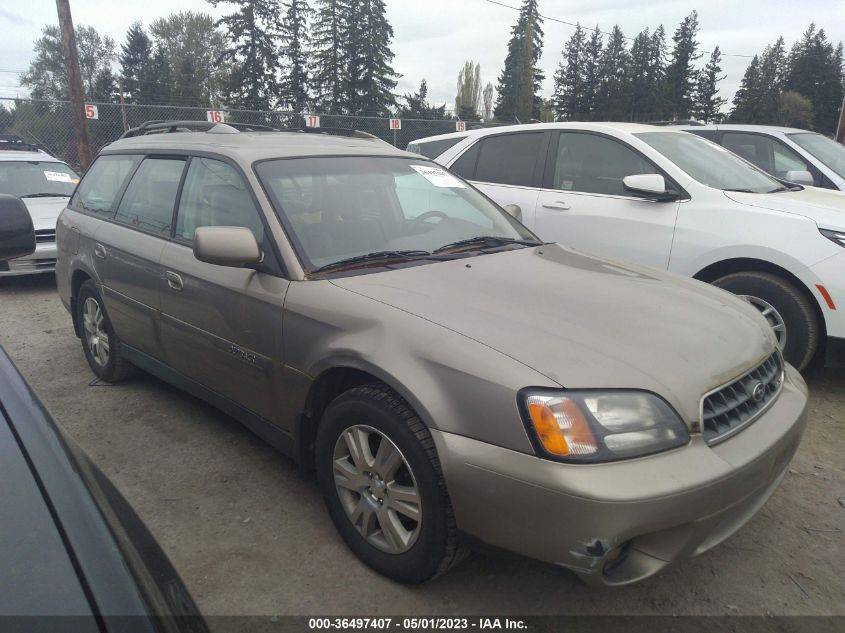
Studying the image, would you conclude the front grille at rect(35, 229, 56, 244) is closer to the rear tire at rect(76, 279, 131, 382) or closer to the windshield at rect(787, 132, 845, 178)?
the rear tire at rect(76, 279, 131, 382)

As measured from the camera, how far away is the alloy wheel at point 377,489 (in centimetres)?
212

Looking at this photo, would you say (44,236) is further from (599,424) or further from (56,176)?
(599,424)

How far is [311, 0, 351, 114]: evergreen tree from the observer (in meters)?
45.4

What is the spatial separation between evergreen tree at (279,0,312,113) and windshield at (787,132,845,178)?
41917 mm

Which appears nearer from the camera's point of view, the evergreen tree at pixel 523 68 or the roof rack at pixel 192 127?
the roof rack at pixel 192 127

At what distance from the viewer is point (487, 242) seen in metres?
3.09

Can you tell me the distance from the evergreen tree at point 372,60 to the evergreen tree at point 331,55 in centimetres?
100

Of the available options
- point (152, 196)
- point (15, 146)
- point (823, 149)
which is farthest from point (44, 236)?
point (823, 149)

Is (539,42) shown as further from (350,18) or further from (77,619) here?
(77,619)

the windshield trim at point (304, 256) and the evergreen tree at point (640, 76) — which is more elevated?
the evergreen tree at point (640, 76)

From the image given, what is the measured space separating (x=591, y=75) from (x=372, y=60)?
82.1ft

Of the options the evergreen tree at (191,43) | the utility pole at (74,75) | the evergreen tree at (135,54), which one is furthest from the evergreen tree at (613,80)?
the utility pole at (74,75)

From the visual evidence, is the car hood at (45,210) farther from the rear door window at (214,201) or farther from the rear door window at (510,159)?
the rear door window at (510,159)

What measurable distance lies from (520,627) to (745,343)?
1.33 meters
